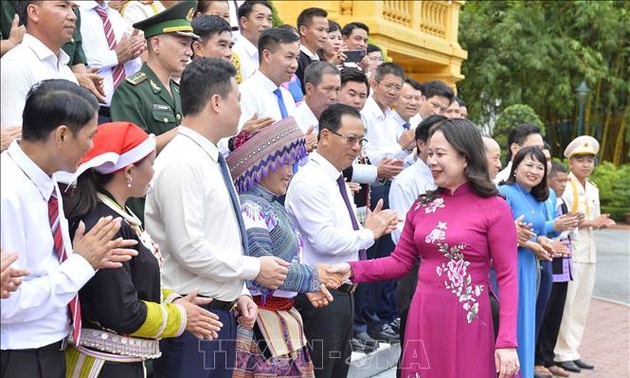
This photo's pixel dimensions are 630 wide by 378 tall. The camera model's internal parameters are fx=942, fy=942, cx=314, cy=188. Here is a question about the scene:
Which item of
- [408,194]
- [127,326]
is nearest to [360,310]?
[408,194]

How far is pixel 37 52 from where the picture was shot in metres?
4.79

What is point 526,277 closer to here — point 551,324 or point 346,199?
point 551,324

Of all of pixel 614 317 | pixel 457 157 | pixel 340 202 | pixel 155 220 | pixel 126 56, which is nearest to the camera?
pixel 155 220

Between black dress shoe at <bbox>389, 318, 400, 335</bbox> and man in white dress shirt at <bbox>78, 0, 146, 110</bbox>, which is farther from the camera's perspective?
black dress shoe at <bbox>389, 318, 400, 335</bbox>

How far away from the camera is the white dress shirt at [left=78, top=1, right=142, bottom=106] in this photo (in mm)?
6062

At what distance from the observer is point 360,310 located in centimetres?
773

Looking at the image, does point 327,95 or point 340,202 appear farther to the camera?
point 327,95

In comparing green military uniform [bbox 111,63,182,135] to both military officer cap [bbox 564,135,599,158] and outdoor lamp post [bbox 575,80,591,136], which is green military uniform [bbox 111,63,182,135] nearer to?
military officer cap [bbox 564,135,599,158]

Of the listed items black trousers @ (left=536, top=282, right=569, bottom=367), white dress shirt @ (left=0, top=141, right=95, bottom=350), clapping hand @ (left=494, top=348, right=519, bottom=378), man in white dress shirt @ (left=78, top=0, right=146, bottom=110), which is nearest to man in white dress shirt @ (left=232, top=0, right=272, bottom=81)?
man in white dress shirt @ (left=78, top=0, right=146, bottom=110)

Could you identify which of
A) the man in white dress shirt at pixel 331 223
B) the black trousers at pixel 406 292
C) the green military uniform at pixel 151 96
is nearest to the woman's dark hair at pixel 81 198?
the green military uniform at pixel 151 96

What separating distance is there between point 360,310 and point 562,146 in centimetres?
2287

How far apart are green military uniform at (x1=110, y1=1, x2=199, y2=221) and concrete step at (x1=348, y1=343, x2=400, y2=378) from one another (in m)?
2.76

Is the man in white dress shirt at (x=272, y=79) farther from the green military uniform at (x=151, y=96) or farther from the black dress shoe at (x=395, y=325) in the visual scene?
the black dress shoe at (x=395, y=325)

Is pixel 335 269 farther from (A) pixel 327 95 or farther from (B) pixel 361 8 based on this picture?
(B) pixel 361 8
